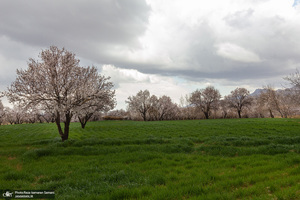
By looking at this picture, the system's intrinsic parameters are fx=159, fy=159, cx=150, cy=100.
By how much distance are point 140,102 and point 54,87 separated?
59.5 m

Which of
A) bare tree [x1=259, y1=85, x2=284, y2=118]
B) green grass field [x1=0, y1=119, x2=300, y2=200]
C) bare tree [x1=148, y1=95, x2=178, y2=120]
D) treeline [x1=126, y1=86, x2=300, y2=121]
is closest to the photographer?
green grass field [x1=0, y1=119, x2=300, y2=200]

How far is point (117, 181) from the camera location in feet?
23.7

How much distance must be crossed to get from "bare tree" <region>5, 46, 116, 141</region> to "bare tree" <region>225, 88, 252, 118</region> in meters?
77.5

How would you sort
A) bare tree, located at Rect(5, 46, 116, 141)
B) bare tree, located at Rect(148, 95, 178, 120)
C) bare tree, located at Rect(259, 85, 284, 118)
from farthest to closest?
bare tree, located at Rect(148, 95, 178, 120) → bare tree, located at Rect(259, 85, 284, 118) → bare tree, located at Rect(5, 46, 116, 141)

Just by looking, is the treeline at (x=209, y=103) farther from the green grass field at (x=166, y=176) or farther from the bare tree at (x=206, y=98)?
the green grass field at (x=166, y=176)

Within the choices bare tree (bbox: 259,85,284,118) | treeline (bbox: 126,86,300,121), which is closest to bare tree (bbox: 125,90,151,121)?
treeline (bbox: 126,86,300,121)

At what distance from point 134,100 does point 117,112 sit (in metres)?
55.2

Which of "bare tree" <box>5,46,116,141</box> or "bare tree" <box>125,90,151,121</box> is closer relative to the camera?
"bare tree" <box>5,46,116,141</box>

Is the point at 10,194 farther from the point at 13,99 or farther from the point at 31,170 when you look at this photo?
the point at 13,99

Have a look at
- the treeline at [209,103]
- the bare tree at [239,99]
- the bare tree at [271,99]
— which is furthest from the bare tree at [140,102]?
→ the bare tree at [271,99]

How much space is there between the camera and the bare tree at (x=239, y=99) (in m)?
76.6

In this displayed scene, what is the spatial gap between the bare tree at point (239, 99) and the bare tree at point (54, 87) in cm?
7751

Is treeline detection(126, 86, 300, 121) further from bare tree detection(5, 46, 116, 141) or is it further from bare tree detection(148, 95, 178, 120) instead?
bare tree detection(5, 46, 116, 141)

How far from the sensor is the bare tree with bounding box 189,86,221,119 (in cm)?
7406
